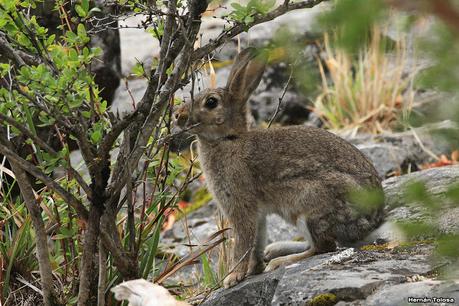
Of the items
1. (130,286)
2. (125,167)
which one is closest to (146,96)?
(125,167)

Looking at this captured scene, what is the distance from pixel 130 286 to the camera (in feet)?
13.6

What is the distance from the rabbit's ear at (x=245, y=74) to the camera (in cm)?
587

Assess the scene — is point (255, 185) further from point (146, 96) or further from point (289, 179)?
point (146, 96)

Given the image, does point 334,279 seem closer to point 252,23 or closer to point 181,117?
point 252,23

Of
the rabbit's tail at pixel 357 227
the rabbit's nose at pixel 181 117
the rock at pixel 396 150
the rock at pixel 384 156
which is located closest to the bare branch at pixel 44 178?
the rabbit's nose at pixel 181 117

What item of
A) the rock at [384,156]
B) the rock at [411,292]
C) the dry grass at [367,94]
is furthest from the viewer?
the dry grass at [367,94]

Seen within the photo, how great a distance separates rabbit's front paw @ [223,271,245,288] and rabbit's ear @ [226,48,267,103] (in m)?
1.43

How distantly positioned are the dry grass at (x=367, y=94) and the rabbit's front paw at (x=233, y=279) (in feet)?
18.6

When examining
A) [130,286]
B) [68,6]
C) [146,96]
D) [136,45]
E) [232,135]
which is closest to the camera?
[130,286]

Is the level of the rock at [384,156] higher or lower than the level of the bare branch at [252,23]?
lower

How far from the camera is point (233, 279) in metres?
5.27

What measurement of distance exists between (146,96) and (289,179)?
149cm

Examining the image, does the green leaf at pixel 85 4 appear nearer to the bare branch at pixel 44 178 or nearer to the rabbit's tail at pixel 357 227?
the bare branch at pixel 44 178

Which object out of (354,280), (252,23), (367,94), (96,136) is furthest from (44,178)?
(367,94)
